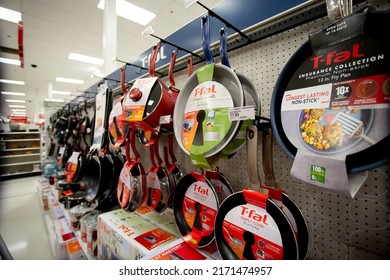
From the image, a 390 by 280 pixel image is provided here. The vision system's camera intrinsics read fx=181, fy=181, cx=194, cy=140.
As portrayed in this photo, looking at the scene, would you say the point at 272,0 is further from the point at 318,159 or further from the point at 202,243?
the point at 202,243

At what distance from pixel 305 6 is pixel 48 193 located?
10.3 ft

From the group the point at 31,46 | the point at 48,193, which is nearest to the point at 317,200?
the point at 48,193

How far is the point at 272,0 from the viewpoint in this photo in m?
0.53

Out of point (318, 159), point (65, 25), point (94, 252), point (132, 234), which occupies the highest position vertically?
point (65, 25)

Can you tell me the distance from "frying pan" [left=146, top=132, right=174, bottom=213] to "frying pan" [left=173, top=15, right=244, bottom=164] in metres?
0.26

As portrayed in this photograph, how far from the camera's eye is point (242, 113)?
0.43m

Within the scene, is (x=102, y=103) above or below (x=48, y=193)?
above

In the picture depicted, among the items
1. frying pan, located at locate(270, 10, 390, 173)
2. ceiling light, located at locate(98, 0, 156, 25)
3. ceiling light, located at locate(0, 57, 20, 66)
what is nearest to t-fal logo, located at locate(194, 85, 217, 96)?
frying pan, located at locate(270, 10, 390, 173)

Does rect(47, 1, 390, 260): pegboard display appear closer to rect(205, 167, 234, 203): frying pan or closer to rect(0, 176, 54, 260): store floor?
rect(205, 167, 234, 203): frying pan

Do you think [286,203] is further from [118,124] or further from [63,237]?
[63,237]

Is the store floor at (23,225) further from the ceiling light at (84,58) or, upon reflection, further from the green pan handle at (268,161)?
the ceiling light at (84,58)

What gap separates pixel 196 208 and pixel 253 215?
254 millimetres

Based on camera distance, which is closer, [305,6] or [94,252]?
[305,6]

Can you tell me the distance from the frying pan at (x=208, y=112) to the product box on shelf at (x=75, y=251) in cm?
112
